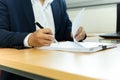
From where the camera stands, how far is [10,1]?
47.0 inches

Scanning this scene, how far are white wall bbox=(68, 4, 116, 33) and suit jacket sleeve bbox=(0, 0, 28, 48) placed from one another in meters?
1.10

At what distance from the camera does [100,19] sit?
83.0 inches

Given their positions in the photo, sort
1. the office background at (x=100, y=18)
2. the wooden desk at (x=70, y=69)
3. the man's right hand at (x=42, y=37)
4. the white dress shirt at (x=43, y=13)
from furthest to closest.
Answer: the office background at (x=100, y=18), the white dress shirt at (x=43, y=13), the man's right hand at (x=42, y=37), the wooden desk at (x=70, y=69)

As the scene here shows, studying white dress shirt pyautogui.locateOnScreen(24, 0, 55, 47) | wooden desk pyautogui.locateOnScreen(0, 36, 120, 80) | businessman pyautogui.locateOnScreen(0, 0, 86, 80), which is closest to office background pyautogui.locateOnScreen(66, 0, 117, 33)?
businessman pyautogui.locateOnScreen(0, 0, 86, 80)

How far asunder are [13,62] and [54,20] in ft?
2.26

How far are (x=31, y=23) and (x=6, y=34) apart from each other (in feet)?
0.60

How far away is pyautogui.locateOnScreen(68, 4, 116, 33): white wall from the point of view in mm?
2016

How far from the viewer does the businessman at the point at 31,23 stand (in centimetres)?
100

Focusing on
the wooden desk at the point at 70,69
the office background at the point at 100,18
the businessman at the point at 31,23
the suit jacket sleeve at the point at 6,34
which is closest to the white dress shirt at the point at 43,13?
the businessman at the point at 31,23

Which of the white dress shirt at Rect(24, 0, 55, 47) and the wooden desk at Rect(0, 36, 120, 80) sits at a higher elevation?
the white dress shirt at Rect(24, 0, 55, 47)

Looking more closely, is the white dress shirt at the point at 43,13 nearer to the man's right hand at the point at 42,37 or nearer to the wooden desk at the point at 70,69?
the man's right hand at the point at 42,37

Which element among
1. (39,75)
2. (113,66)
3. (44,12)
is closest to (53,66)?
(39,75)

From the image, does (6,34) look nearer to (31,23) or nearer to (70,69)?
(31,23)

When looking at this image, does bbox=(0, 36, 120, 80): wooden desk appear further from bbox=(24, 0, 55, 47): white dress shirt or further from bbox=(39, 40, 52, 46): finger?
bbox=(24, 0, 55, 47): white dress shirt
